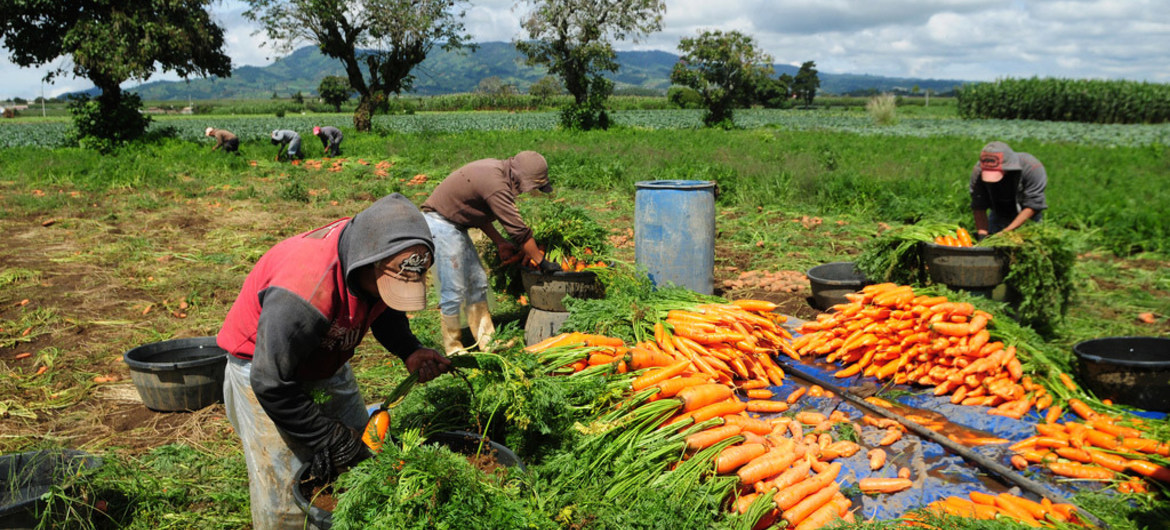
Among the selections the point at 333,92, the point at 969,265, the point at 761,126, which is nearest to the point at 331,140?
the point at 969,265

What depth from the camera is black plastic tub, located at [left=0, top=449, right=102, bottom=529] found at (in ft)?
10.3

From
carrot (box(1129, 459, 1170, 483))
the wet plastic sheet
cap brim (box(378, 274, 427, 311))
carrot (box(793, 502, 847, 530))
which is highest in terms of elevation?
cap brim (box(378, 274, 427, 311))

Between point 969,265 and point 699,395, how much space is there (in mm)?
3311

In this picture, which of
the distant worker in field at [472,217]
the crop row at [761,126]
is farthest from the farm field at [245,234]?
the crop row at [761,126]

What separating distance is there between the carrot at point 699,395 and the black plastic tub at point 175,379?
3407 mm

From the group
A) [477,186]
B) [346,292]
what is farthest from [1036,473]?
[477,186]

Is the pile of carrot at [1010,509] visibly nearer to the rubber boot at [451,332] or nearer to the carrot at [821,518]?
the carrot at [821,518]

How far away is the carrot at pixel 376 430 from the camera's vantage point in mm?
2748

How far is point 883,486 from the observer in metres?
3.62

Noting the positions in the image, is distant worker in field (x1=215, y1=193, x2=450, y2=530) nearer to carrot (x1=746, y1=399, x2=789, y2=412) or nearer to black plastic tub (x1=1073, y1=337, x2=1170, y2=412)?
carrot (x1=746, y1=399, x2=789, y2=412)

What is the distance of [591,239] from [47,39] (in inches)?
1048

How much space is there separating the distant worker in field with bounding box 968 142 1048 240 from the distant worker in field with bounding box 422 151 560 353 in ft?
13.9

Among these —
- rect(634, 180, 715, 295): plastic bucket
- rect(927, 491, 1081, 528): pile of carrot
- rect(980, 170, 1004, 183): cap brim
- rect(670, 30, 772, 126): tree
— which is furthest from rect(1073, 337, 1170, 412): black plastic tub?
rect(670, 30, 772, 126): tree

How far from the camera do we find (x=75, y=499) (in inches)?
125
